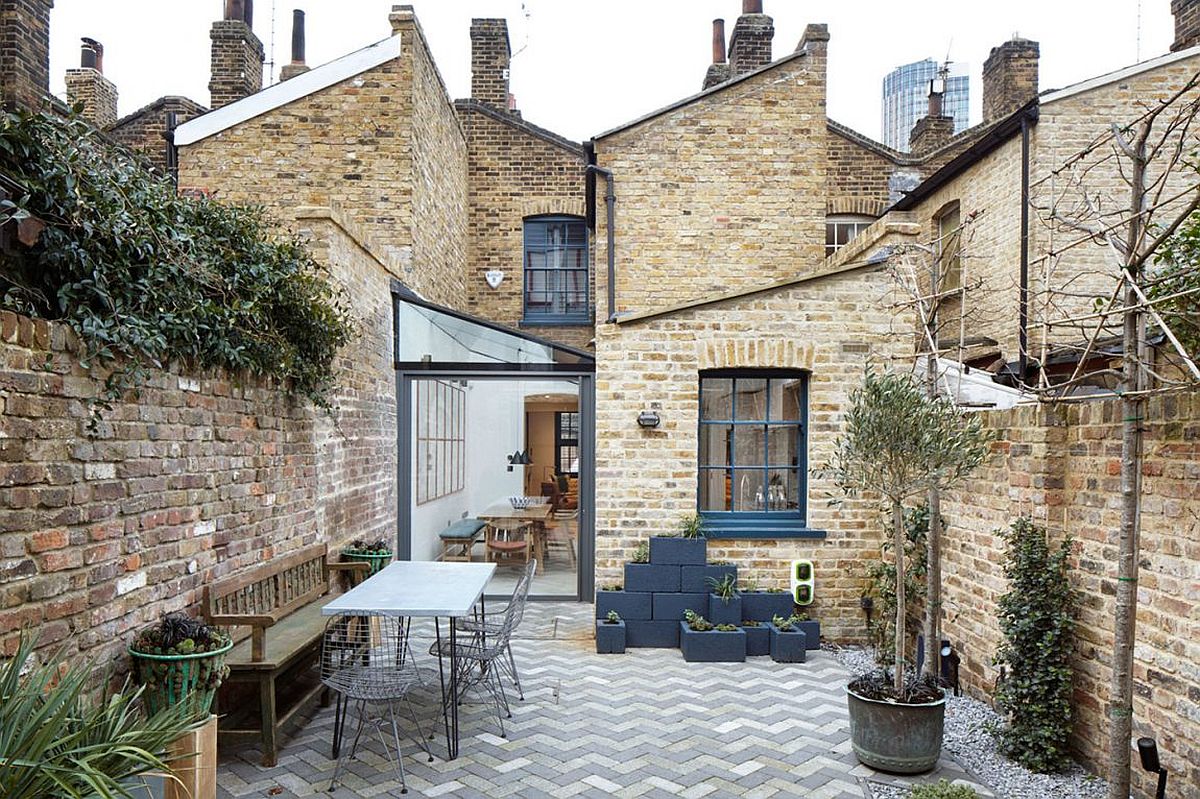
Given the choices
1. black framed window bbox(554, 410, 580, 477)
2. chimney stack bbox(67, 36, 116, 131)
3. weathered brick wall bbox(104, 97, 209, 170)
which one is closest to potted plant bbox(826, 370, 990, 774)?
black framed window bbox(554, 410, 580, 477)

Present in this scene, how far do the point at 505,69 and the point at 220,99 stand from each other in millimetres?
4747

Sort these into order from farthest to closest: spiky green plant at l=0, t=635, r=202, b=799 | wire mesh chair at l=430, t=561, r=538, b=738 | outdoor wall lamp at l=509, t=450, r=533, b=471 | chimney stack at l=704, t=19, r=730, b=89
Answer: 1. chimney stack at l=704, t=19, r=730, b=89
2. outdoor wall lamp at l=509, t=450, r=533, b=471
3. wire mesh chair at l=430, t=561, r=538, b=738
4. spiky green plant at l=0, t=635, r=202, b=799

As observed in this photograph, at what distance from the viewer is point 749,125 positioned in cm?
935

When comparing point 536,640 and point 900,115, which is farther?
point 900,115

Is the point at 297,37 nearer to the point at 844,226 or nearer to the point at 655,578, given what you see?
the point at 844,226

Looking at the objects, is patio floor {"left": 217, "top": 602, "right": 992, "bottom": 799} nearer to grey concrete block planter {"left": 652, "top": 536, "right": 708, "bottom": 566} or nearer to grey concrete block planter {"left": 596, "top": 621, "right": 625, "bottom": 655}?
grey concrete block planter {"left": 596, "top": 621, "right": 625, "bottom": 655}

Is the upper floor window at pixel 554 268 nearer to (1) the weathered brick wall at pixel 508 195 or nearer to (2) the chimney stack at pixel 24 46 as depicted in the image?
(1) the weathered brick wall at pixel 508 195

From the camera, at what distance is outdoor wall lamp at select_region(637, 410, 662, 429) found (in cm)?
677

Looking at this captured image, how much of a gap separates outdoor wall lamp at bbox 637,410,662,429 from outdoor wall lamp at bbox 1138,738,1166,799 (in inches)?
161

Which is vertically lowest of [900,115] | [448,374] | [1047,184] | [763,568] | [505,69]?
[763,568]

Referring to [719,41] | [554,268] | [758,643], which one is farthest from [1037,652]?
[719,41]

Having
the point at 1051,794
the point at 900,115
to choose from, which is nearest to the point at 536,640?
the point at 1051,794

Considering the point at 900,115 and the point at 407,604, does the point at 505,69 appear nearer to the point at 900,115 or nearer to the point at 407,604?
the point at 407,604

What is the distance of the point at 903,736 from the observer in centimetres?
420
